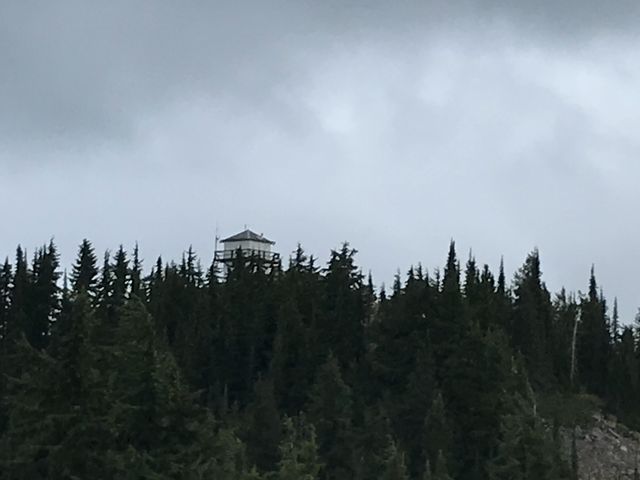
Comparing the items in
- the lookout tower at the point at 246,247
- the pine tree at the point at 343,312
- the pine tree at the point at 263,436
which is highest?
the lookout tower at the point at 246,247

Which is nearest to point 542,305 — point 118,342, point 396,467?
point 396,467

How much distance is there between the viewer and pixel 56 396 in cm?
3228

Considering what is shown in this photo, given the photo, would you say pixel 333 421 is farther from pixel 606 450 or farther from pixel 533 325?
pixel 533 325

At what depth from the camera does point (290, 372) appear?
81.8 m

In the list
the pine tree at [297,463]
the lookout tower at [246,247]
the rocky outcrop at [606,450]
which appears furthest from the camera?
the lookout tower at [246,247]

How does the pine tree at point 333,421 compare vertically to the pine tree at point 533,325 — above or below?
below

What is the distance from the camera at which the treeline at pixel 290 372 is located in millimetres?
32438

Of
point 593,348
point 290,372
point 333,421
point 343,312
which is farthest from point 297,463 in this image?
point 593,348

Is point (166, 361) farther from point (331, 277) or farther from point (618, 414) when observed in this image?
point (618, 414)

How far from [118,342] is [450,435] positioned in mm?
31562

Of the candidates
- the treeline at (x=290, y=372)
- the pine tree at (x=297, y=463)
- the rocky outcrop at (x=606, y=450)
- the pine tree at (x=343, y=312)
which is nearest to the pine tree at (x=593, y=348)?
the treeline at (x=290, y=372)

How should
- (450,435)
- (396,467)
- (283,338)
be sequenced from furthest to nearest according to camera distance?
1. (283,338)
2. (450,435)
3. (396,467)

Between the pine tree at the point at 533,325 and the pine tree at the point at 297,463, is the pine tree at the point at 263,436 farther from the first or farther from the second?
the pine tree at the point at 533,325

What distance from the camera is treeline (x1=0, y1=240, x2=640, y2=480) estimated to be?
32.4 metres
